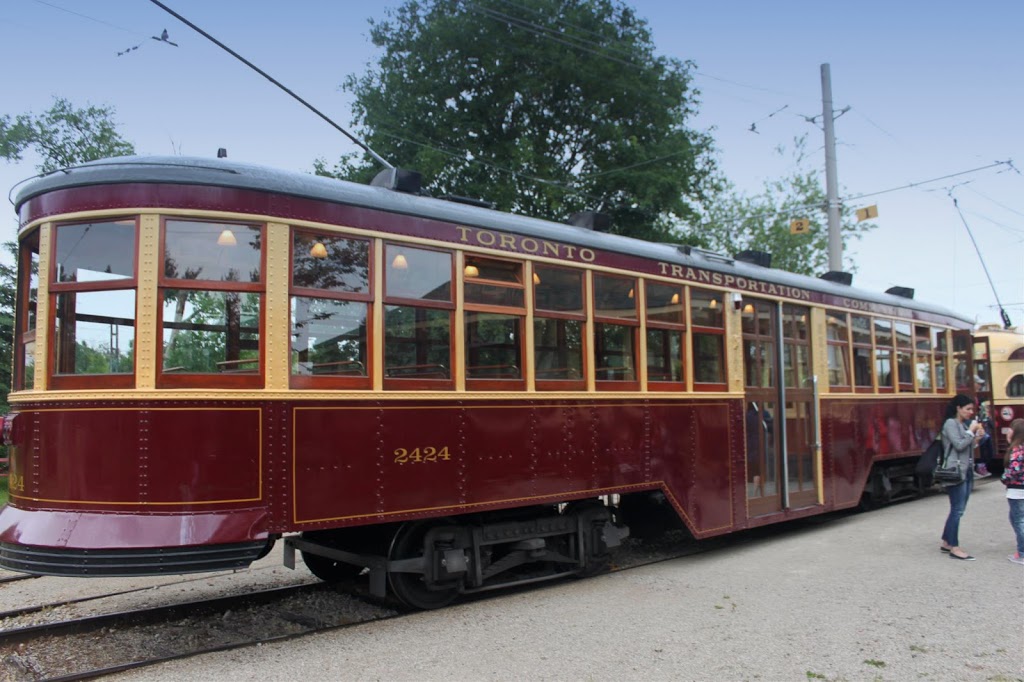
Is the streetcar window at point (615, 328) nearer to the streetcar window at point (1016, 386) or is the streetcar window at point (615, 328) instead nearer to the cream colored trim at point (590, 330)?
the cream colored trim at point (590, 330)

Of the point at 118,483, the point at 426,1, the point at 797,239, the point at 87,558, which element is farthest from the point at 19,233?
the point at 797,239

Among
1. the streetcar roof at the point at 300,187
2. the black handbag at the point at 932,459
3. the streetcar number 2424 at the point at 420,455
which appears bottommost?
the black handbag at the point at 932,459

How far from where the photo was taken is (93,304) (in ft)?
17.5

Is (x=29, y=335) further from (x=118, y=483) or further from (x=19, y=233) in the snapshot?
(x=118, y=483)

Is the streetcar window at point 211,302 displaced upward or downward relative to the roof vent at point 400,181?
downward

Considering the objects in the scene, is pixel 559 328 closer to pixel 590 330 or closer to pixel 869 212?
pixel 590 330

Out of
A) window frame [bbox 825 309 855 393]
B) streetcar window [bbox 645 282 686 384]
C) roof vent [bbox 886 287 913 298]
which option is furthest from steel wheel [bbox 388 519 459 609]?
roof vent [bbox 886 287 913 298]

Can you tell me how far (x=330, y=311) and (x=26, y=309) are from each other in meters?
2.25

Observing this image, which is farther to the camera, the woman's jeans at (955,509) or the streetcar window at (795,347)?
the streetcar window at (795,347)

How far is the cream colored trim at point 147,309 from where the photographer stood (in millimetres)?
5180

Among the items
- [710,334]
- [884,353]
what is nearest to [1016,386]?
[884,353]

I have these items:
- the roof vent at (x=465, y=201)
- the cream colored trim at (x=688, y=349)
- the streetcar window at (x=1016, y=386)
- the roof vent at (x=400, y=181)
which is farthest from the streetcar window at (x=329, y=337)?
the streetcar window at (x=1016, y=386)

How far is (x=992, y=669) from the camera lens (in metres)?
4.91

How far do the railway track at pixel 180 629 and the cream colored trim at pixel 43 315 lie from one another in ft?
5.63
